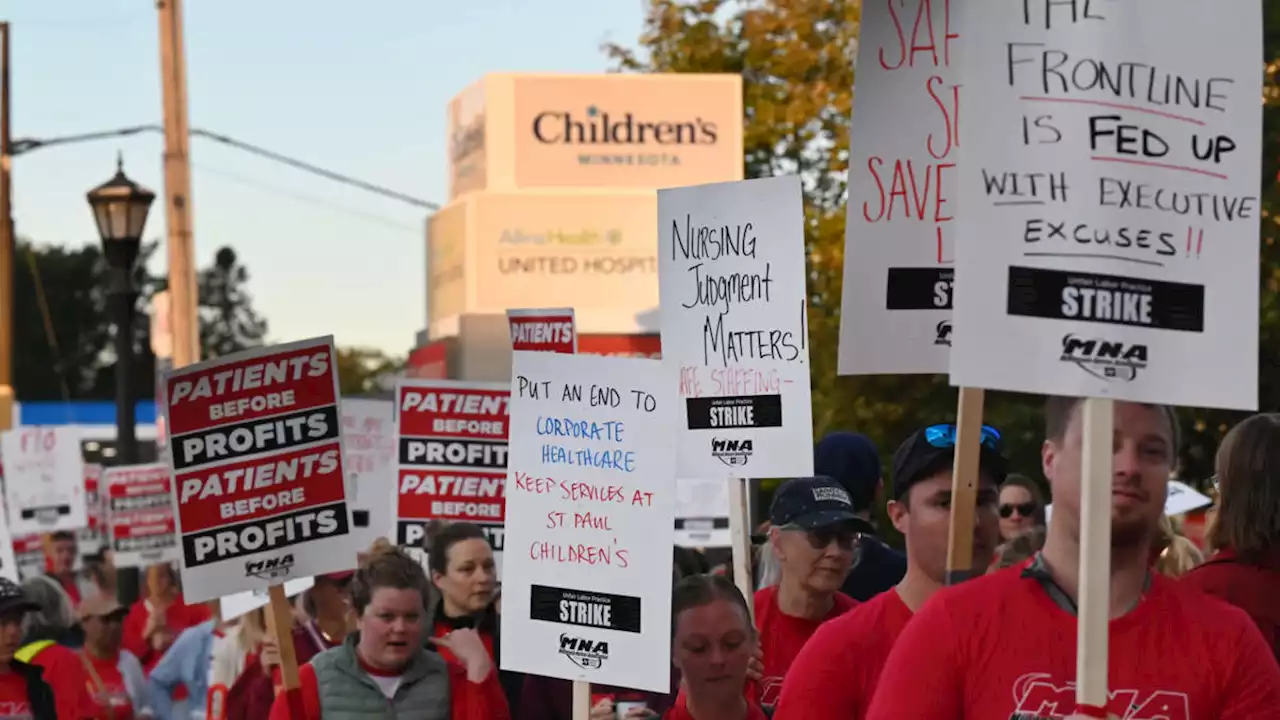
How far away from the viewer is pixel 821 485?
294 inches

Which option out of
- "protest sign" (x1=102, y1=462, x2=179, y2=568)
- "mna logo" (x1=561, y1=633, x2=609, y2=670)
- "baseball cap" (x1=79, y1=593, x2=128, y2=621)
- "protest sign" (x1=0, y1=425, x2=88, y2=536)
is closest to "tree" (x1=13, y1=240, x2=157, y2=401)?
"protest sign" (x1=0, y1=425, x2=88, y2=536)

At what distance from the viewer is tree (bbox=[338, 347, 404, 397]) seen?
414 feet

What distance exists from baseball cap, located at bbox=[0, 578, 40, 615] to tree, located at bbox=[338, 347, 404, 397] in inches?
4358

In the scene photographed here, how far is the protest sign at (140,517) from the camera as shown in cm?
1948

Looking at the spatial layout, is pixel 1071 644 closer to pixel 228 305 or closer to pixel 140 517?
pixel 140 517

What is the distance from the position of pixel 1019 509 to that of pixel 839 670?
423cm

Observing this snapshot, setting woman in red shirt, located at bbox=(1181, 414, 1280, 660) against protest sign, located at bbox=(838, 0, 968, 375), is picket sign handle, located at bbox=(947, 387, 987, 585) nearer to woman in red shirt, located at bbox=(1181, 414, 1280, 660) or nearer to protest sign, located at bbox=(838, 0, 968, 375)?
woman in red shirt, located at bbox=(1181, 414, 1280, 660)

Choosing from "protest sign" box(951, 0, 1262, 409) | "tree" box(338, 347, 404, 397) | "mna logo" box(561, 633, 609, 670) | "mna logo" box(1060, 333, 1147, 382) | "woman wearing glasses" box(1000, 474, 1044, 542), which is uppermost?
"protest sign" box(951, 0, 1262, 409)

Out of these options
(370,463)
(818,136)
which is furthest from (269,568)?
Answer: (818,136)

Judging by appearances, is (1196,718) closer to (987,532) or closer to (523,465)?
(987,532)

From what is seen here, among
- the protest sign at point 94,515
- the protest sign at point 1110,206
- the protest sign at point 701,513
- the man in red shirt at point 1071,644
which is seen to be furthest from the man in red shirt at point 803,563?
the protest sign at point 94,515

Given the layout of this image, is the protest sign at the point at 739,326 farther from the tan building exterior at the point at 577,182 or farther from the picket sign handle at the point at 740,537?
the tan building exterior at the point at 577,182

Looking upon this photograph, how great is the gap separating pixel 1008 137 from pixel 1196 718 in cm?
107

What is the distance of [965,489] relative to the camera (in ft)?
17.6
